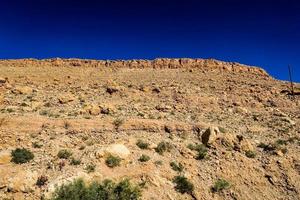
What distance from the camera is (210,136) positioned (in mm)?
18938

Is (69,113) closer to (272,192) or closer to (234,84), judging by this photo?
(272,192)

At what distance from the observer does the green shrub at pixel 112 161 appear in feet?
A: 51.0

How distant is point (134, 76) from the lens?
129 ft

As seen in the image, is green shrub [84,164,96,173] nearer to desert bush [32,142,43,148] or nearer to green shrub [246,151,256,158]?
desert bush [32,142,43,148]

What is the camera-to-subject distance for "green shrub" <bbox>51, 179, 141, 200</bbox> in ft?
43.1

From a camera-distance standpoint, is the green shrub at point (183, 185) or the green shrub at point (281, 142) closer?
the green shrub at point (183, 185)

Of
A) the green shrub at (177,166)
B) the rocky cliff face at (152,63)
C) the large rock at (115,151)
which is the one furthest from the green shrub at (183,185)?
the rocky cliff face at (152,63)

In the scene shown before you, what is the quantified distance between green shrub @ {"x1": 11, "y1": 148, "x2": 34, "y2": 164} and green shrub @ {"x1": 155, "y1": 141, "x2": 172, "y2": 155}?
5.29 meters

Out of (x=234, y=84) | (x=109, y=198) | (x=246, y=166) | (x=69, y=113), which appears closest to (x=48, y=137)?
(x=69, y=113)

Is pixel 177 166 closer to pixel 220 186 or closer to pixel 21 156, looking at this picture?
pixel 220 186

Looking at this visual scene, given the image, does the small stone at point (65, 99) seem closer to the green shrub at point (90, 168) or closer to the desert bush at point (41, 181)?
the green shrub at point (90, 168)

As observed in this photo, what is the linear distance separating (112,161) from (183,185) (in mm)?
2884

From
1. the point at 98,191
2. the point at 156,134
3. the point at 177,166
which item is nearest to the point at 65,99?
the point at 156,134

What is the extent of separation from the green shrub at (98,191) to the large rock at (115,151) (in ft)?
5.74
